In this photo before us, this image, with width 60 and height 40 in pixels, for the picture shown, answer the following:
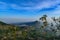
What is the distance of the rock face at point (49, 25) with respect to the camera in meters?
2.93

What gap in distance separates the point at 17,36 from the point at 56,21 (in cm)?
75

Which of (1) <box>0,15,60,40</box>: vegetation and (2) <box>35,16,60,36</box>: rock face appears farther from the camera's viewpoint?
(2) <box>35,16,60,36</box>: rock face

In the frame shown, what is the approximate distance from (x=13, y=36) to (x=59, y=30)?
81 centimetres

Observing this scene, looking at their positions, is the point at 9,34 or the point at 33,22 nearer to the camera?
the point at 9,34

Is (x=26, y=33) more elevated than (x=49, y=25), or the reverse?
(x=49, y=25)

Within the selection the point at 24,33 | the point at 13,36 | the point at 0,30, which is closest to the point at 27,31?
the point at 24,33

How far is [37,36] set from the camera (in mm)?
2891

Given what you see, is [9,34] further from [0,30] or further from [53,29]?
[53,29]

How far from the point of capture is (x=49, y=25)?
116 inches

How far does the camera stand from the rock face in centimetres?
293

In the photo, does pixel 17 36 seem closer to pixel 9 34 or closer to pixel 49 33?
pixel 9 34

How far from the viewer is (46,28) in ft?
9.66

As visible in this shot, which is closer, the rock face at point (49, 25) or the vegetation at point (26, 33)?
the vegetation at point (26, 33)

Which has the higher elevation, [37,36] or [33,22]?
[33,22]
